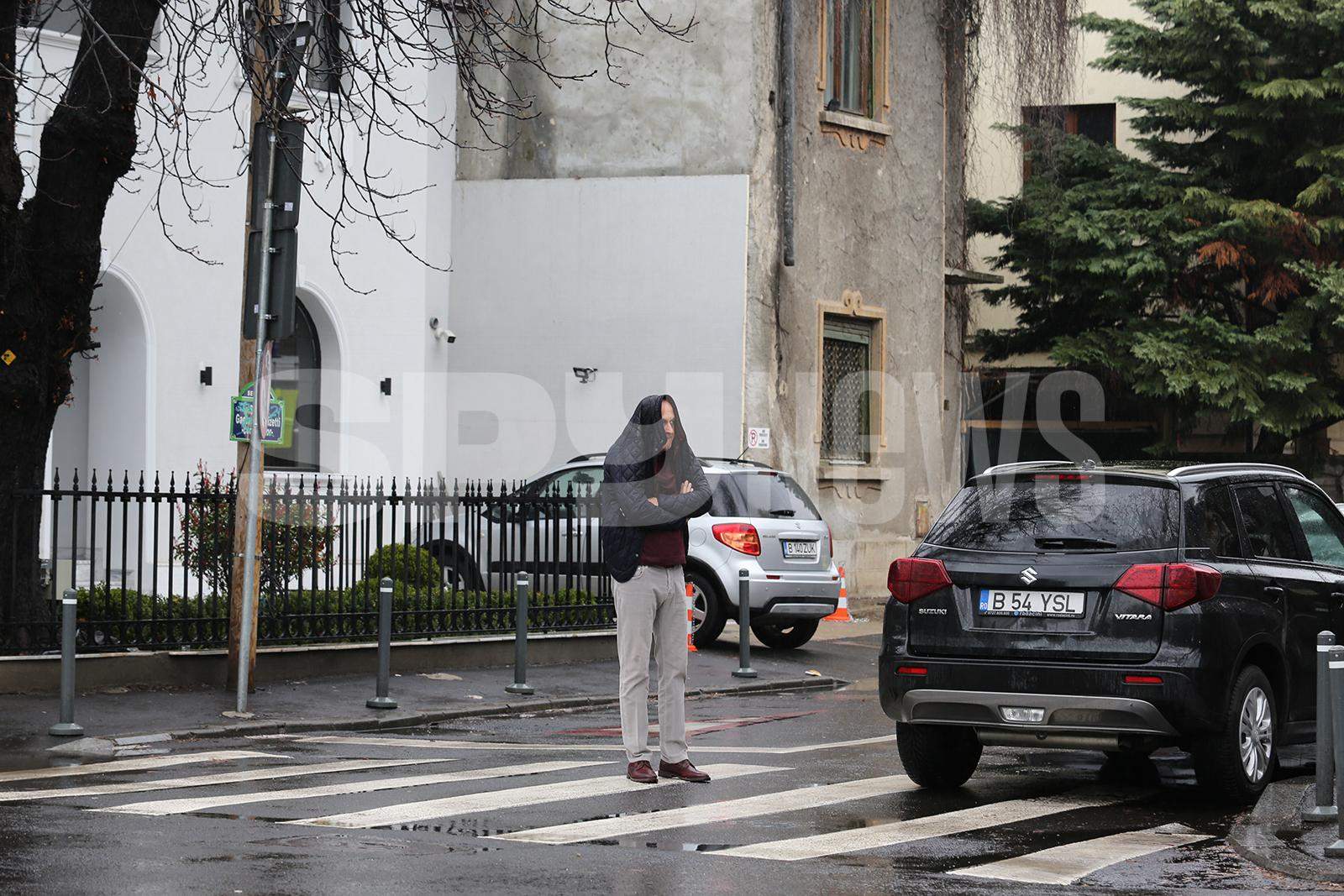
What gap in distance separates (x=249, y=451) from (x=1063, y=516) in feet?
20.2

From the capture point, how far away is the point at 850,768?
1027 cm

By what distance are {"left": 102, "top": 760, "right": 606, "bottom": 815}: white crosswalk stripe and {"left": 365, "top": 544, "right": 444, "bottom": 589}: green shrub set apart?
209 inches

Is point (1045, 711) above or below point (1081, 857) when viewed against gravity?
above

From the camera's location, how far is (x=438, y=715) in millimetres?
13086

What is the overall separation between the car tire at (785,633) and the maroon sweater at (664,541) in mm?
8897

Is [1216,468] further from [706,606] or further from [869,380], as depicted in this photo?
[869,380]

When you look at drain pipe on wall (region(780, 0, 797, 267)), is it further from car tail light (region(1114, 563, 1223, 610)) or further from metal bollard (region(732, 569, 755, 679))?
car tail light (region(1114, 563, 1223, 610))

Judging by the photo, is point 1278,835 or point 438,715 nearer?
point 1278,835

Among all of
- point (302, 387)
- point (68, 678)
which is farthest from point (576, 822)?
point (302, 387)

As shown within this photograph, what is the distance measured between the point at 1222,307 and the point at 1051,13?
19.6 ft

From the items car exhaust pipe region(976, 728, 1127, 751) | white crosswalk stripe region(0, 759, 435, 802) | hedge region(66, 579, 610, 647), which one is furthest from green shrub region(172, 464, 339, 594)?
car exhaust pipe region(976, 728, 1127, 751)

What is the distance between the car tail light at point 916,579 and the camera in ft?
29.6

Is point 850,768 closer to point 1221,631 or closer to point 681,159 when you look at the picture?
point 1221,631

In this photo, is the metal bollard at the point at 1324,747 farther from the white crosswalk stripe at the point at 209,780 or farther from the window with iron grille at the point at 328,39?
the window with iron grille at the point at 328,39
